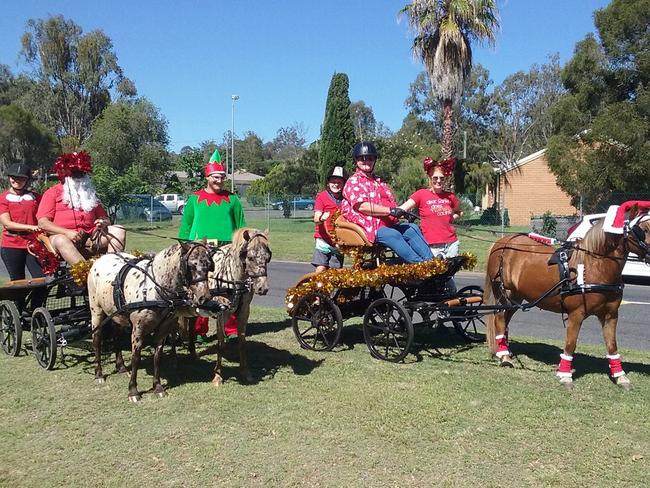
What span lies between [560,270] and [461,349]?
6.84ft

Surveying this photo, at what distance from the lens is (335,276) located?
7.44 meters

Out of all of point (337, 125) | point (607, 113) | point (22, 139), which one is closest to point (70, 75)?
point (22, 139)

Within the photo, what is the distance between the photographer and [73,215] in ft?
24.4

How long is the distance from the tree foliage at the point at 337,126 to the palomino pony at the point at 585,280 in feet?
88.7

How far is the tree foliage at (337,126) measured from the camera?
3378 cm

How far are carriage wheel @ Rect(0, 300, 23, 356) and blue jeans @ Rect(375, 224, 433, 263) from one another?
4550 mm

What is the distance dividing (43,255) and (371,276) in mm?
4141

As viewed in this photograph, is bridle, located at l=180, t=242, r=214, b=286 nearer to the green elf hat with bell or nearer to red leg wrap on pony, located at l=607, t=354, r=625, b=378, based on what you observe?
the green elf hat with bell

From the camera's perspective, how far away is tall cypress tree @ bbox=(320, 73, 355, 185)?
33781 mm

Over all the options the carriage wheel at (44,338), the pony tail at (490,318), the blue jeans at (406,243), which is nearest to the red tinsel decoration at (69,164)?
the carriage wheel at (44,338)

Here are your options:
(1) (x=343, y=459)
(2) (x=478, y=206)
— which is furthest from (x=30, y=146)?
(1) (x=343, y=459)

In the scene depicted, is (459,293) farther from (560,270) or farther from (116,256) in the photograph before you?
(116,256)

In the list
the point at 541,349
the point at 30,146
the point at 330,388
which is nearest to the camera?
the point at 330,388

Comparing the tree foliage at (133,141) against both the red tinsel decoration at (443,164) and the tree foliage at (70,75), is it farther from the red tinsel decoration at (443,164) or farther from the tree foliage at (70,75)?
the red tinsel decoration at (443,164)
